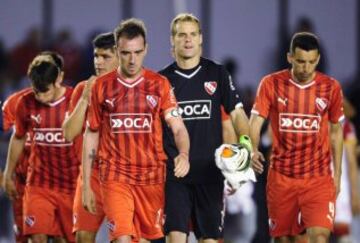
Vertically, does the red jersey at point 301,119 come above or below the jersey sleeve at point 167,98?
below

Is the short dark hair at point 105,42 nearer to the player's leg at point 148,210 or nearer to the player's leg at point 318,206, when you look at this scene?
the player's leg at point 148,210

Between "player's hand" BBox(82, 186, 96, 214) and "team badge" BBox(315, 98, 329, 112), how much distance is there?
1957mm

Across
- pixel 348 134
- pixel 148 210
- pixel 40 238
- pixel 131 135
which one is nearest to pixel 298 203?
pixel 148 210

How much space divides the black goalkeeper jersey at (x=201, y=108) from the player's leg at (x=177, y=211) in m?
0.08

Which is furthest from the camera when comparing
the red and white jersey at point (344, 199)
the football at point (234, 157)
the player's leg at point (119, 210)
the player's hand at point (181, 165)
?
the red and white jersey at point (344, 199)

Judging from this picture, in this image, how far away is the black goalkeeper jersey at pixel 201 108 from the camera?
1114cm

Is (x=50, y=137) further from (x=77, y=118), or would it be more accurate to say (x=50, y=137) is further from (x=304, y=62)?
(x=304, y=62)

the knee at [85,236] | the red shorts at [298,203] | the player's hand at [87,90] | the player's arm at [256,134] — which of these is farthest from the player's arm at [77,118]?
the red shorts at [298,203]

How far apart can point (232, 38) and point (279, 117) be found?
24.8 feet

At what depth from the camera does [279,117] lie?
1147cm

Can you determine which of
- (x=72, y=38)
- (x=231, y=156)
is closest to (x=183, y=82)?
(x=231, y=156)

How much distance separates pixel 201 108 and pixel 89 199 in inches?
46.6

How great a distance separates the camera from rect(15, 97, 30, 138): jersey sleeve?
11953 millimetres

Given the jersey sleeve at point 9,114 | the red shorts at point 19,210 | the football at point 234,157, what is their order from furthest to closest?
1. the red shorts at point 19,210
2. the jersey sleeve at point 9,114
3. the football at point 234,157
